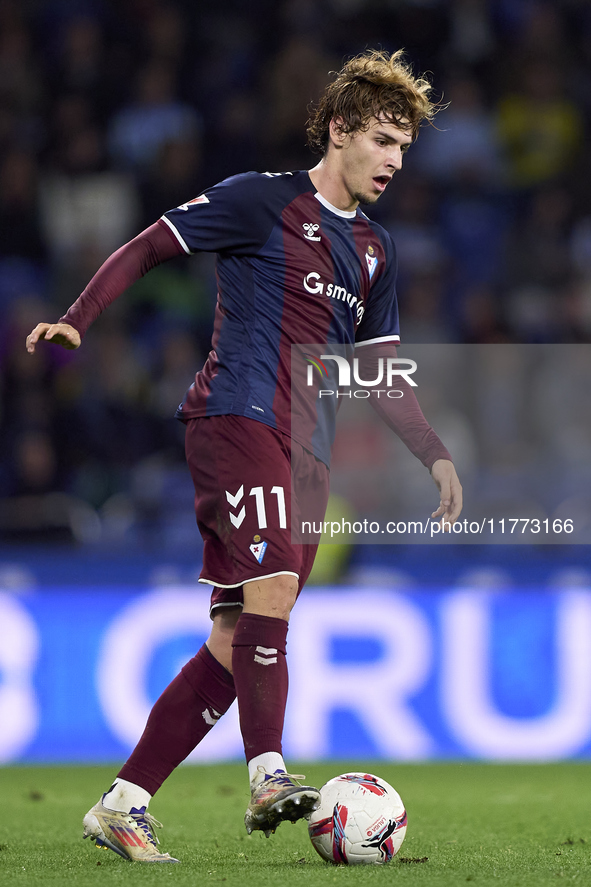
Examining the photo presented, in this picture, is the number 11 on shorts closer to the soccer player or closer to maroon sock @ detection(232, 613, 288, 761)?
the soccer player

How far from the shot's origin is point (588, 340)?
7.52 m

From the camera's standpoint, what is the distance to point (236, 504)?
316cm

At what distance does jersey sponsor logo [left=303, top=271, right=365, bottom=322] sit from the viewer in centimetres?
336

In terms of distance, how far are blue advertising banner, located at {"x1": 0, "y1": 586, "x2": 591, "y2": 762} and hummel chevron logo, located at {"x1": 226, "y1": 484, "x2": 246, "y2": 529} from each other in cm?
296

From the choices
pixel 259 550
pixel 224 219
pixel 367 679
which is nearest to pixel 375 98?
pixel 224 219

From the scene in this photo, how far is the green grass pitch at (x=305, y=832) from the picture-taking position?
287cm

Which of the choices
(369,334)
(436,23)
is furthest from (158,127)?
(369,334)

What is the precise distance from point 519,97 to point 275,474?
6.70 meters

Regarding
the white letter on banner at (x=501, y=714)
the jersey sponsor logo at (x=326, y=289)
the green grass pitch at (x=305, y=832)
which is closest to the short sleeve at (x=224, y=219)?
→ the jersey sponsor logo at (x=326, y=289)

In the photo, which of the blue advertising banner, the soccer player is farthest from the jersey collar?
the blue advertising banner

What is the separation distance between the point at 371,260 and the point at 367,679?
3.05m

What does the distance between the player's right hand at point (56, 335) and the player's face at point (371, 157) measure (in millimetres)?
879

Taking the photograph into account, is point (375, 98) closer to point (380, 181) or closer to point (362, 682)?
point (380, 181)

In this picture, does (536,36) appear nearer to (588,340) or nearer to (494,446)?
(588,340)
